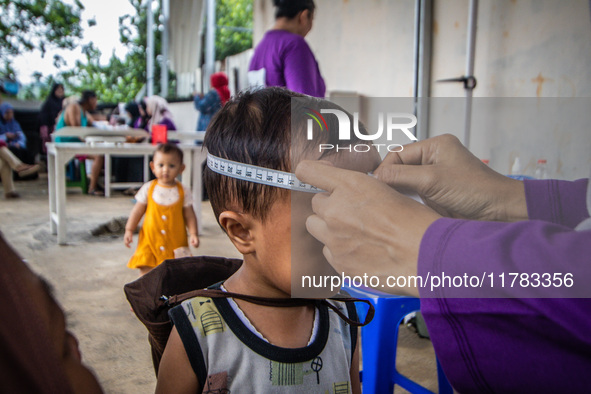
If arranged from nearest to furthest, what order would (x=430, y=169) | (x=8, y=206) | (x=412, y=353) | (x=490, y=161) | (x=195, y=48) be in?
(x=430, y=169) < (x=412, y=353) < (x=490, y=161) < (x=8, y=206) < (x=195, y=48)

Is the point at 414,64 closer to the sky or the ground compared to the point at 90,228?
closer to the sky

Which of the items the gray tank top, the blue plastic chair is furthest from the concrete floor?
the gray tank top

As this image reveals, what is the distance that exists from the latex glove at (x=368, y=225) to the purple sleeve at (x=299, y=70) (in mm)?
1639

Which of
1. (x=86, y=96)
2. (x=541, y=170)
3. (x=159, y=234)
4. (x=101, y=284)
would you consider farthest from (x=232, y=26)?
(x=541, y=170)

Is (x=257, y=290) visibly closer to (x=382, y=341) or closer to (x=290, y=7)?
(x=382, y=341)

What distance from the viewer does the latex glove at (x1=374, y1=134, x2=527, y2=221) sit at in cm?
Answer: 94

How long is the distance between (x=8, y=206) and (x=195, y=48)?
9.69 metres

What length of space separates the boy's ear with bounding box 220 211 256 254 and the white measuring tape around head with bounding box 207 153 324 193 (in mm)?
86

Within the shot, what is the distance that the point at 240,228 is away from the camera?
100cm

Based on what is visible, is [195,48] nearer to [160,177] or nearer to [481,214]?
[160,177]

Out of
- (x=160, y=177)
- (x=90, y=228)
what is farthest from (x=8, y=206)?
(x=160, y=177)

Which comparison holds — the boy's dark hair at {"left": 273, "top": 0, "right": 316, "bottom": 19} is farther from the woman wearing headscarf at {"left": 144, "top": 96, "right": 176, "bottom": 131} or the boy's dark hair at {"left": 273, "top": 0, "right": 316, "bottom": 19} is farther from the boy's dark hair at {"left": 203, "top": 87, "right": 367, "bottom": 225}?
the woman wearing headscarf at {"left": 144, "top": 96, "right": 176, "bottom": 131}

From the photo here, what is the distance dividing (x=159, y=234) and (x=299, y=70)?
144 centimetres

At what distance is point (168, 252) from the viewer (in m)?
3.00
